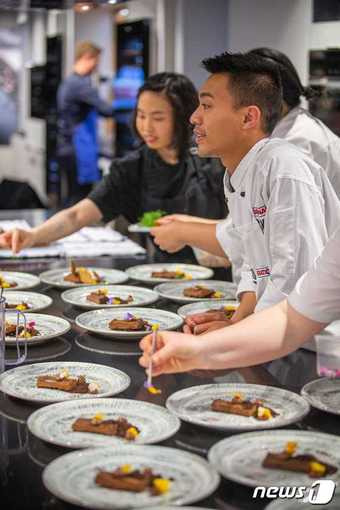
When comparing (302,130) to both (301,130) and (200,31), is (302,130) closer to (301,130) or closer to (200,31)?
(301,130)

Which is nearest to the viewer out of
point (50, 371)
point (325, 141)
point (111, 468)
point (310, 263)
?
point (111, 468)

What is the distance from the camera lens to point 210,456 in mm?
1570

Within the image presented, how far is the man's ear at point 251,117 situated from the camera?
259cm

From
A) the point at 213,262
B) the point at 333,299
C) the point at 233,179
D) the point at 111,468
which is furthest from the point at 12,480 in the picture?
the point at 213,262

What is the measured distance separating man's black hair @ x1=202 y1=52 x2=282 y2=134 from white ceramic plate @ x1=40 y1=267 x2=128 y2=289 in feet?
2.96

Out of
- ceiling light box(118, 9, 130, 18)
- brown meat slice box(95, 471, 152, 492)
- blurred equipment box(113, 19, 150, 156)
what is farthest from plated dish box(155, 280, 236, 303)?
ceiling light box(118, 9, 130, 18)

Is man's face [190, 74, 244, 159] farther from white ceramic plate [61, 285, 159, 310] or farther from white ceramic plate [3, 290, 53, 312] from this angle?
white ceramic plate [3, 290, 53, 312]

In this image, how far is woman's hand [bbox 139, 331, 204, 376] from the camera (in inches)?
71.6

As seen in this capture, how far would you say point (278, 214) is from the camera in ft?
7.79

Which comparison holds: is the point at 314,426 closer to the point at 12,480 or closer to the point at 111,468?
the point at 111,468

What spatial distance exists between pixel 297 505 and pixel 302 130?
214 cm

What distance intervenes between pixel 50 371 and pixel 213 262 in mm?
1522

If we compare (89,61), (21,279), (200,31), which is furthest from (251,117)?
(89,61)

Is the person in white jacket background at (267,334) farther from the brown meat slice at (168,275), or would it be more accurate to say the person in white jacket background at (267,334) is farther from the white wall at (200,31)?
the white wall at (200,31)
